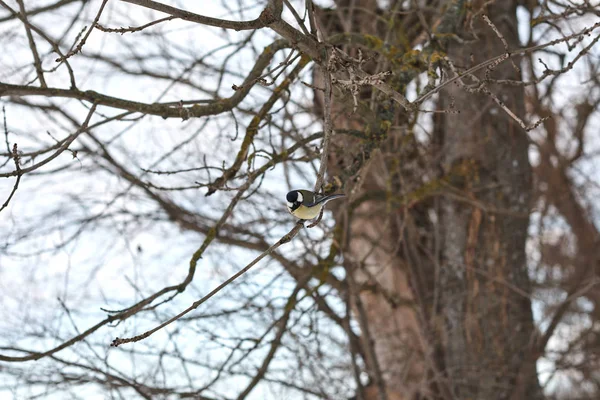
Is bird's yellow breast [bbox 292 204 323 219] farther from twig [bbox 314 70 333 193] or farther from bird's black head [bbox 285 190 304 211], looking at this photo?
twig [bbox 314 70 333 193]

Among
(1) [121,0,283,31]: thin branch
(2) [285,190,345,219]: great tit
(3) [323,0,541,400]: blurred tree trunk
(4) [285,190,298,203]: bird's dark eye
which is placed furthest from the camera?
(3) [323,0,541,400]: blurred tree trunk

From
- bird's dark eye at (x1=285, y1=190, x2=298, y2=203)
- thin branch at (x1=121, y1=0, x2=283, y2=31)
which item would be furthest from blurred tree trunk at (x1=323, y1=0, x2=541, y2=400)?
thin branch at (x1=121, y1=0, x2=283, y2=31)

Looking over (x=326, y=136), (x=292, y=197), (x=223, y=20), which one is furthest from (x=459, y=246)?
(x=223, y=20)

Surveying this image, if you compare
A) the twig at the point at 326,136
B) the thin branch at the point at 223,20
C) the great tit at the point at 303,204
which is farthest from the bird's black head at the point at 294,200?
the thin branch at the point at 223,20

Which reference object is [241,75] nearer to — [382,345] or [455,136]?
[455,136]

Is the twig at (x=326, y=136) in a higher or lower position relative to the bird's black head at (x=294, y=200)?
lower

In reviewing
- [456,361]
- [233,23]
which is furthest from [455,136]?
[233,23]

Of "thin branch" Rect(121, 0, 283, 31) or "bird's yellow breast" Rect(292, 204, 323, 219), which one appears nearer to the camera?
"thin branch" Rect(121, 0, 283, 31)

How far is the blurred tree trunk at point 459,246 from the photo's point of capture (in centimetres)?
486

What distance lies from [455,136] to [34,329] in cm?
355

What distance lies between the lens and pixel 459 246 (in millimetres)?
5168

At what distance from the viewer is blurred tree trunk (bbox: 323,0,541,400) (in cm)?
486

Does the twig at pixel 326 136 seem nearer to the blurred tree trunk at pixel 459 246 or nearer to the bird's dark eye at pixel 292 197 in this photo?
the bird's dark eye at pixel 292 197

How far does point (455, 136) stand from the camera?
5414 millimetres
